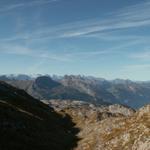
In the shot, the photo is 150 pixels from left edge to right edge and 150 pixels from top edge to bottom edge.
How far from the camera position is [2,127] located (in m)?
72.4

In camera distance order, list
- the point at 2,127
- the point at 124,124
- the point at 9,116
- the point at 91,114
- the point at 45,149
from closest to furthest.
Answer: the point at 45,149
the point at 2,127
the point at 124,124
the point at 9,116
the point at 91,114

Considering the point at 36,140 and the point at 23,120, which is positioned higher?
the point at 23,120

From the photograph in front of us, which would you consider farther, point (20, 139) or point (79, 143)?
point (79, 143)

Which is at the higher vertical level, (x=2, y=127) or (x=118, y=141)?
(x=2, y=127)

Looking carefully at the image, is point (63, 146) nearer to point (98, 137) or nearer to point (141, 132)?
point (98, 137)

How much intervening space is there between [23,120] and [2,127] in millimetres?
16248

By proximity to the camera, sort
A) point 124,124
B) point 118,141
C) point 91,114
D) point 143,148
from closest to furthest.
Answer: point 143,148 < point 118,141 < point 124,124 < point 91,114

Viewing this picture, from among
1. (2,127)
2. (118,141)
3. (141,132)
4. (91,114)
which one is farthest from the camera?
(91,114)

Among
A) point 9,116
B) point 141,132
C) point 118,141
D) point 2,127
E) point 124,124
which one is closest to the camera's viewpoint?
point 141,132

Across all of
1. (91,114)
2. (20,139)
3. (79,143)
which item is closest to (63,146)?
(79,143)

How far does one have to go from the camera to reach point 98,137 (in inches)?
3113

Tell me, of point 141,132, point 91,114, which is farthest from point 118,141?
point 91,114

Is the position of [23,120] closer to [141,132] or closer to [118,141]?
[118,141]

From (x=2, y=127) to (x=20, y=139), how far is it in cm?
676
